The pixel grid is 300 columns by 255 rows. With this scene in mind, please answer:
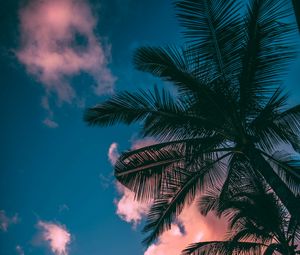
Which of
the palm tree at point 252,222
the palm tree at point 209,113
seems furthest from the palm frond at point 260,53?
the palm tree at point 252,222

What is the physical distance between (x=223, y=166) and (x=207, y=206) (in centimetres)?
186

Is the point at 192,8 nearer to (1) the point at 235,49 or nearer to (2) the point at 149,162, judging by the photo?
(1) the point at 235,49

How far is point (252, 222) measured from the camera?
311 inches

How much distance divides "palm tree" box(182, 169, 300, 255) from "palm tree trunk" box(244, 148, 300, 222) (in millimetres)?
2050

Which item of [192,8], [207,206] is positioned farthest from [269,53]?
[207,206]

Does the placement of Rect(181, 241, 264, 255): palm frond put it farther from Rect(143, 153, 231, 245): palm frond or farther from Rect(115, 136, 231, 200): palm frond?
Rect(115, 136, 231, 200): palm frond

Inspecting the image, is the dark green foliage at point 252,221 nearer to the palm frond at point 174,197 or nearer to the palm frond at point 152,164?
the palm frond at point 174,197

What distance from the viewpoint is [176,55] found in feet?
17.6

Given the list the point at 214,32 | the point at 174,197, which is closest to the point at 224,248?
the point at 174,197

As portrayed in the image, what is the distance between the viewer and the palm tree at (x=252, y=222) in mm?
6910

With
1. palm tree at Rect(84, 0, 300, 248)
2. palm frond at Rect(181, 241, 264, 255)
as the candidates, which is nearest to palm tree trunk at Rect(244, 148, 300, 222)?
palm tree at Rect(84, 0, 300, 248)

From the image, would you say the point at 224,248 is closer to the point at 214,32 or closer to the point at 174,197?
the point at 174,197

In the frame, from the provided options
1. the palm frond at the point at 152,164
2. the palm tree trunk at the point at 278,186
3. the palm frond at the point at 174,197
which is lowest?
the palm tree trunk at the point at 278,186

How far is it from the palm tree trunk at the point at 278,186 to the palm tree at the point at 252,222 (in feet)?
6.73
